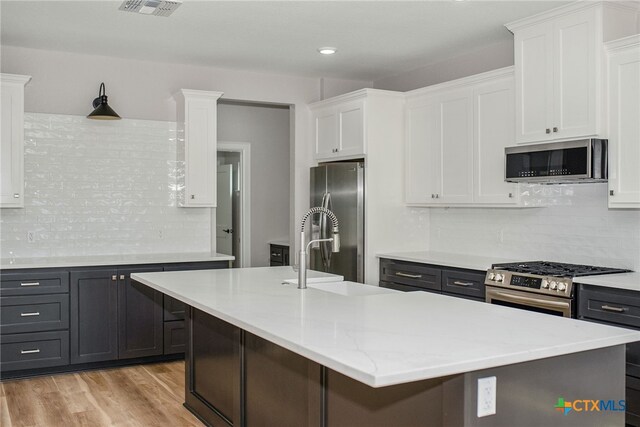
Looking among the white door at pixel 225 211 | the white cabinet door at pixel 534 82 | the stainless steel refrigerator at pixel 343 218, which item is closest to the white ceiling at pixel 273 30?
the white cabinet door at pixel 534 82

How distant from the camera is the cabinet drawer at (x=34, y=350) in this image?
15.5 feet

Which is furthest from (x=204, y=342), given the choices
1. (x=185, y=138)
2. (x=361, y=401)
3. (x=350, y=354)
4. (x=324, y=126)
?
(x=324, y=126)

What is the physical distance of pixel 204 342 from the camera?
370 cm

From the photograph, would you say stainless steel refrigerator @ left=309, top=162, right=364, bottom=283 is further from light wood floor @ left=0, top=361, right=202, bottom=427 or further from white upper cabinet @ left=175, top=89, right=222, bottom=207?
light wood floor @ left=0, top=361, right=202, bottom=427

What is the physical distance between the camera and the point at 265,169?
7910 millimetres

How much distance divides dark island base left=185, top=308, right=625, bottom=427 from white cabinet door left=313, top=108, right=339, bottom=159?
3177 mm

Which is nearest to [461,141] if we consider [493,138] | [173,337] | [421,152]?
[493,138]

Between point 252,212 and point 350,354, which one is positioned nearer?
point 350,354

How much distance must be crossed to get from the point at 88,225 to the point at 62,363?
1197 millimetres

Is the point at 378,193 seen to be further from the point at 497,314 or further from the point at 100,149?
the point at 497,314

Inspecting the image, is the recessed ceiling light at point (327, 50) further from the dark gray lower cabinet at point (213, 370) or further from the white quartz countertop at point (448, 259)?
the dark gray lower cabinet at point (213, 370)

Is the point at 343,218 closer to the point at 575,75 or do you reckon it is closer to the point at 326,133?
the point at 326,133

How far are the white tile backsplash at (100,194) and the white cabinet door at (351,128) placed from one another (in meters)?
1.45

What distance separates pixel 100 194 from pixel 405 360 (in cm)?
Answer: 434
